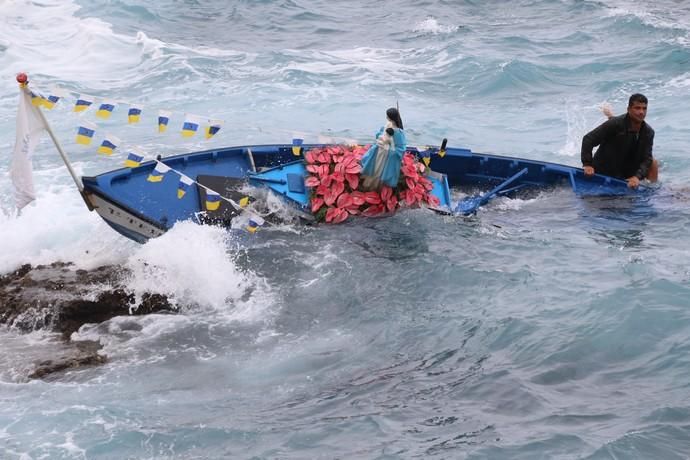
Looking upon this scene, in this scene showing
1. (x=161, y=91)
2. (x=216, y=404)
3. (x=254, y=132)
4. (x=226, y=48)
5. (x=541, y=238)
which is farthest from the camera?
(x=226, y=48)

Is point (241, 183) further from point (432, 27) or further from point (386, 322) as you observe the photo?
point (432, 27)

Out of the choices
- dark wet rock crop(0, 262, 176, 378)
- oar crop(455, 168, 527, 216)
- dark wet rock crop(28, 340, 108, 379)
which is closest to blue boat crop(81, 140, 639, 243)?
oar crop(455, 168, 527, 216)

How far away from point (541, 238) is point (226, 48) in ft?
49.0

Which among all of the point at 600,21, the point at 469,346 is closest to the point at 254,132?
the point at 469,346

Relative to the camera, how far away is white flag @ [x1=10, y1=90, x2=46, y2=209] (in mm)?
8609

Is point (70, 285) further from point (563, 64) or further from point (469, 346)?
point (563, 64)

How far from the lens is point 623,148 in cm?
1141

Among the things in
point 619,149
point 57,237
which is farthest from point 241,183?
point 619,149

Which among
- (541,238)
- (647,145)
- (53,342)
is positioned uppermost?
(647,145)

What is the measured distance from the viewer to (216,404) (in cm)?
721

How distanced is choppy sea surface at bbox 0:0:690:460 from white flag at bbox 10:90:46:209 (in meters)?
1.44

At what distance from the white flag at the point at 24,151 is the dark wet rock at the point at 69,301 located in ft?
3.29

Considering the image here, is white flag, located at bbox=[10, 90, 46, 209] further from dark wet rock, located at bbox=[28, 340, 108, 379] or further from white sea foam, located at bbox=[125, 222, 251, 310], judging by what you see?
dark wet rock, located at bbox=[28, 340, 108, 379]

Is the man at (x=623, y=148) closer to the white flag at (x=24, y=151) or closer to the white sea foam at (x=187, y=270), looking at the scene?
the white sea foam at (x=187, y=270)
